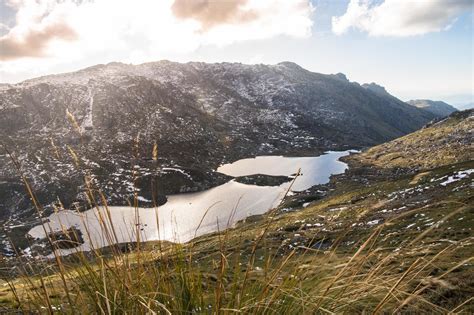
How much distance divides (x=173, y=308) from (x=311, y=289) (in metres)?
1.10

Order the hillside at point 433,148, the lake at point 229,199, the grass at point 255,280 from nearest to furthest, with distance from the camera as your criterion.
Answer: the grass at point 255,280, the lake at point 229,199, the hillside at point 433,148

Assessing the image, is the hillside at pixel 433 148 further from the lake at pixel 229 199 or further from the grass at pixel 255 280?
the grass at pixel 255 280

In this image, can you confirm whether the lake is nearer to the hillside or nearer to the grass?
the hillside

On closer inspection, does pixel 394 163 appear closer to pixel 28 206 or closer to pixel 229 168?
pixel 229 168

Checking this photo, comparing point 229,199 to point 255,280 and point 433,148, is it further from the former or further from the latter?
point 255,280

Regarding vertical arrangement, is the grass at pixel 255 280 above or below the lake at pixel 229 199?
above

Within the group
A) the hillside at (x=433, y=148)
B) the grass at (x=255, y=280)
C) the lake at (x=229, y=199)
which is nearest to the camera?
the grass at (x=255, y=280)

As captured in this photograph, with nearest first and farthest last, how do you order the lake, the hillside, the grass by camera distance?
the grass < the lake < the hillside

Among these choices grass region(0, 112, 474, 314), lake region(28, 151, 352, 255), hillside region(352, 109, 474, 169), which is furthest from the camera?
A: hillside region(352, 109, 474, 169)

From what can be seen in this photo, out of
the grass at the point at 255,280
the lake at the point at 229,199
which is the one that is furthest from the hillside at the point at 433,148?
the grass at the point at 255,280

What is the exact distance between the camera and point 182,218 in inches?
3696

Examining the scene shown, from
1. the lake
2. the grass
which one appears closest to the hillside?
the lake

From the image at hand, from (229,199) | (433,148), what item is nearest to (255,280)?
(229,199)

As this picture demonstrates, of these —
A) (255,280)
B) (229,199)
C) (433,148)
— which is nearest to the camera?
(255,280)
